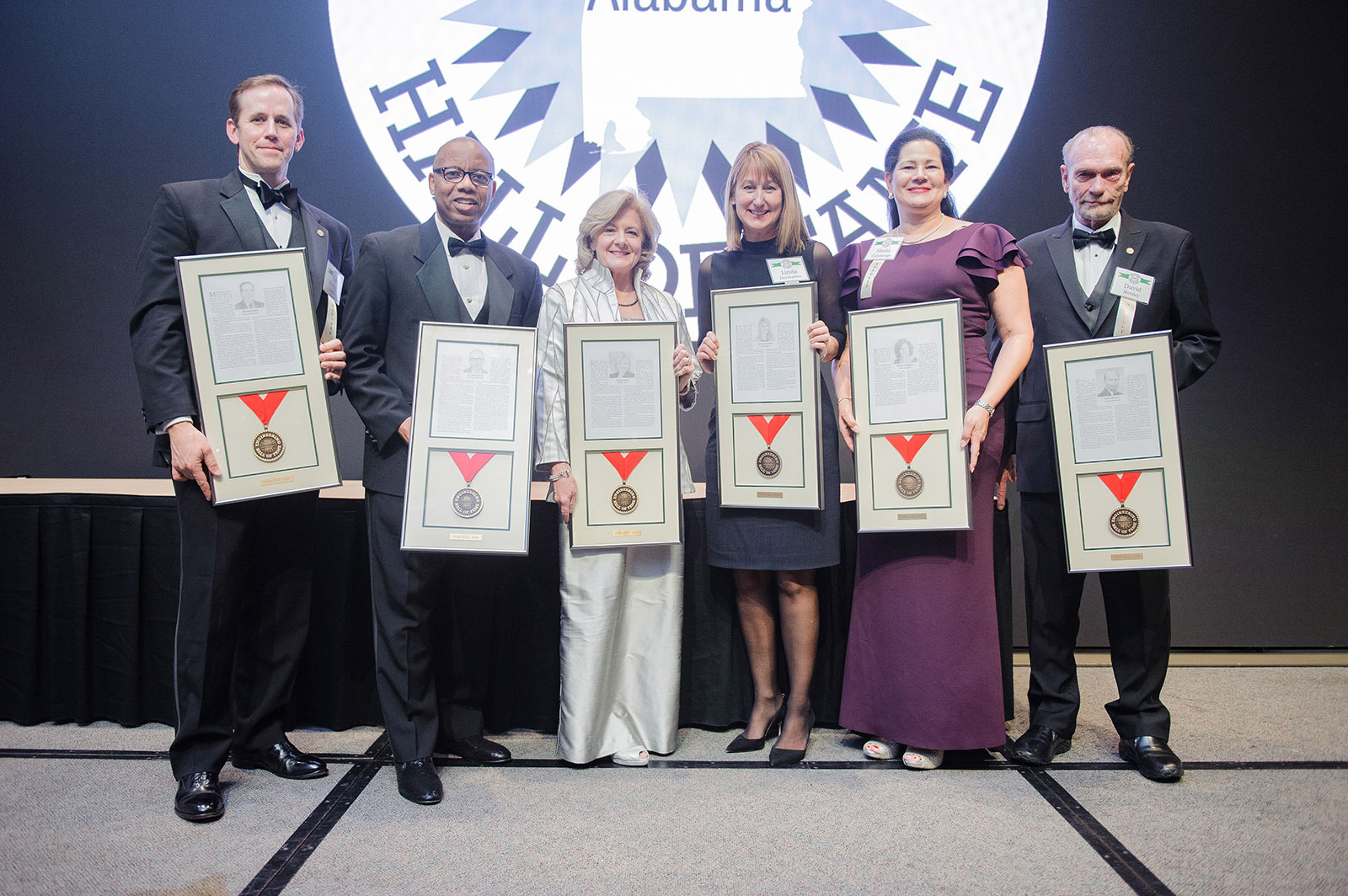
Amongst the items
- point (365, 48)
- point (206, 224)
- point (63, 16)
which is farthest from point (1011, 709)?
point (63, 16)

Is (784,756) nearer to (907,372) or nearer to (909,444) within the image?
(909,444)

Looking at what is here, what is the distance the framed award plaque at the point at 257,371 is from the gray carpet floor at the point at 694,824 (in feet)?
2.63

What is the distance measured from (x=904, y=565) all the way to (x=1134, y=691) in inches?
29.7

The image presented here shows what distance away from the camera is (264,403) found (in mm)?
2080

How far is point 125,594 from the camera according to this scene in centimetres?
269

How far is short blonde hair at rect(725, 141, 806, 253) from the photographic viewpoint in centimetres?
239

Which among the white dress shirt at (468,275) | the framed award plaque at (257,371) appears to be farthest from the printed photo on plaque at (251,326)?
the white dress shirt at (468,275)

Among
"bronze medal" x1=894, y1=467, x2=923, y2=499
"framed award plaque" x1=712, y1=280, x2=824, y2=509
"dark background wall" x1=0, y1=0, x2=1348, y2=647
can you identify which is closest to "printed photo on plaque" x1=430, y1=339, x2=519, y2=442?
"framed award plaque" x1=712, y1=280, x2=824, y2=509

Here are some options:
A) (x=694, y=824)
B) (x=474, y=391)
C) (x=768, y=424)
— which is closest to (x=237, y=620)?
(x=474, y=391)

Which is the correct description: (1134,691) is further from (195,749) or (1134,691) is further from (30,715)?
(30,715)

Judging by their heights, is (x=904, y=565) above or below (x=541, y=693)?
above

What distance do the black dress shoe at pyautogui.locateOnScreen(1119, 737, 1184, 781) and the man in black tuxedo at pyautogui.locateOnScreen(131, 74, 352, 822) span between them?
2246 mm

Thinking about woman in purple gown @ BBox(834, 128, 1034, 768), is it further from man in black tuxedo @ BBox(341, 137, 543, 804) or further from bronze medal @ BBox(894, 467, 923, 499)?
man in black tuxedo @ BBox(341, 137, 543, 804)

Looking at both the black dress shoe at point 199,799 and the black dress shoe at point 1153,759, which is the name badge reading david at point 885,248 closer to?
the black dress shoe at point 1153,759
